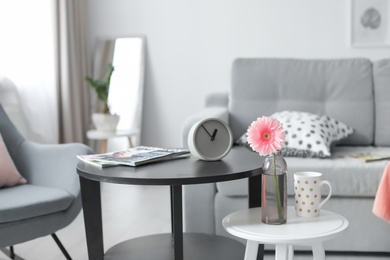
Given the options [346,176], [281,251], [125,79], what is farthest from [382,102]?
[125,79]

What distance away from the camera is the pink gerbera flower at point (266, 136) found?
5.20 ft

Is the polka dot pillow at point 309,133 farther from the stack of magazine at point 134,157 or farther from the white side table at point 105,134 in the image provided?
the white side table at point 105,134

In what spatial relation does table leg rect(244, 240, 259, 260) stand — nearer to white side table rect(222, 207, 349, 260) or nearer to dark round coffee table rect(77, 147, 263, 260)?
white side table rect(222, 207, 349, 260)

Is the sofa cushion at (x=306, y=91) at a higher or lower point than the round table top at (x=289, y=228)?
higher

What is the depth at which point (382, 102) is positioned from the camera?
9.91 feet

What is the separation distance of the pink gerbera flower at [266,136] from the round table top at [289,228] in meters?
0.20

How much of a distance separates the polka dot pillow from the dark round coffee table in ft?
1.92

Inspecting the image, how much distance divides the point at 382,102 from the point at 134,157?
1.67 m

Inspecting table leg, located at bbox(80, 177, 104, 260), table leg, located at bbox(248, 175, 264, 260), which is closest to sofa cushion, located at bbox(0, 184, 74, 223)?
table leg, located at bbox(80, 177, 104, 260)

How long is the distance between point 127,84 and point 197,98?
0.54 meters

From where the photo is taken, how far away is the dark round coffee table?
1616 millimetres

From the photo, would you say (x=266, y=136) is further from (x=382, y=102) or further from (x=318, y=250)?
(x=382, y=102)

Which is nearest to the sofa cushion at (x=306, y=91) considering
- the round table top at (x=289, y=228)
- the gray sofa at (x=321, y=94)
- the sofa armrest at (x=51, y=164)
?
the gray sofa at (x=321, y=94)

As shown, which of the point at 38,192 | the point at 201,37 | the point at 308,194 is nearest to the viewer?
the point at 308,194
